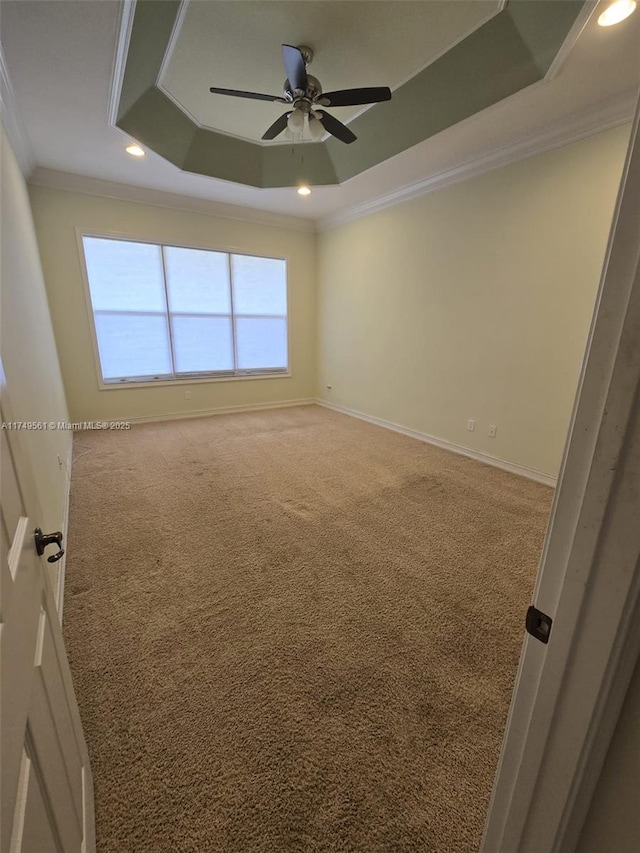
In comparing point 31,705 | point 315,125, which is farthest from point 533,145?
point 31,705

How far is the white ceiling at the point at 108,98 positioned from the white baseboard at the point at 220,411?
2.78m

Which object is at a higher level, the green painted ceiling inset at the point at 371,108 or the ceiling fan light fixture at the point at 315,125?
the green painted ceiling inset at the point at 371,108

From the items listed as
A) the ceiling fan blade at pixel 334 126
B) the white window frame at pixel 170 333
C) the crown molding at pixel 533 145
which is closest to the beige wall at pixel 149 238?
the white window frame at pixel 170 333

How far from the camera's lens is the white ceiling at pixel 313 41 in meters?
1.98

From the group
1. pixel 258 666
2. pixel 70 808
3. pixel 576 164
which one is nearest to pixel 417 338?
pixel 576 164

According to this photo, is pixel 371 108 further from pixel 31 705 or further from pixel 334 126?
pixel 31 705

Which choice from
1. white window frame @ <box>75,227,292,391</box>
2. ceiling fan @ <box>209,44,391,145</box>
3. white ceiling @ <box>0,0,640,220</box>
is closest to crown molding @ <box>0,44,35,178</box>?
white ceiling @ <box>0,0,640,220</box>

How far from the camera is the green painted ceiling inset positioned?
2.00 m

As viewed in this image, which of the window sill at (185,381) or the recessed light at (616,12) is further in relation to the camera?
the window sill at (185,381)

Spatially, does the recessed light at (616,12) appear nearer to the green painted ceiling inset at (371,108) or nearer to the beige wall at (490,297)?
the green painted ceiling inset at (371,108)

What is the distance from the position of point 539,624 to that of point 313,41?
3.24 meters

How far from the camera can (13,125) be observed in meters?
2.68

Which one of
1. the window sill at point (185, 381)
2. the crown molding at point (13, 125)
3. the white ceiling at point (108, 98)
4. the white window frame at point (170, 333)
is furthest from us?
the window sill at point (185, 381)

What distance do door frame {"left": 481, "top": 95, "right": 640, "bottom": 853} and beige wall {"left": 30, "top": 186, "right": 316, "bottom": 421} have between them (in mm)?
5030
